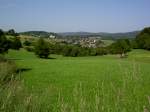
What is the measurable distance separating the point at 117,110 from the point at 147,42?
8264 cm

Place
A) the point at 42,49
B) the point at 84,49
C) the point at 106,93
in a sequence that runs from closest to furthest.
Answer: the point at 106,93 < the point at 42,49 < the point at 84,49

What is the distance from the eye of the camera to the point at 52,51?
9319 cm

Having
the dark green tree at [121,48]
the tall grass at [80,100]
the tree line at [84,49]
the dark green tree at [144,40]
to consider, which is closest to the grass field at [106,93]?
the tall grass at [80,100]

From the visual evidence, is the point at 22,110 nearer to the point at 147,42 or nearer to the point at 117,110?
the point at 117,110

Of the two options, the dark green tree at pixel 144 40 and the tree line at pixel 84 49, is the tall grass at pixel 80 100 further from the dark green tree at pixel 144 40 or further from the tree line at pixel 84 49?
the dark green tree at pixel 144 40

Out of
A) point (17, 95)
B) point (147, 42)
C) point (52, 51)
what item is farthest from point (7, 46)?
point (17, 95)

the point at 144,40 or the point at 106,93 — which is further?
the point at 144,40

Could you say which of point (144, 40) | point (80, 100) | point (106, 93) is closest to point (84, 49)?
point (144, 40)

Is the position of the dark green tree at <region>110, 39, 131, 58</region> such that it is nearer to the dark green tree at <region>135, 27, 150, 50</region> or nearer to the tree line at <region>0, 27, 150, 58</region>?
the tree line at <region>0, 27, 150, 58</region>

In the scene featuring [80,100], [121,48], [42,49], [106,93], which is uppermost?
[80,100]

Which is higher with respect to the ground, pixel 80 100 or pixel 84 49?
pixel 80 100

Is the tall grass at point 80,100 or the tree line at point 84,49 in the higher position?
the tall grass at point 80,100

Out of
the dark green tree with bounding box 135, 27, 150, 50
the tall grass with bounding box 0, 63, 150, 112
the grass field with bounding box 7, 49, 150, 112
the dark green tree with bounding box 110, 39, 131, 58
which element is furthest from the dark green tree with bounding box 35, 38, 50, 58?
the tall grass with bounding box 0, 63, 150, 112

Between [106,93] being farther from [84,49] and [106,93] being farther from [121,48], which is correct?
[84,49]
